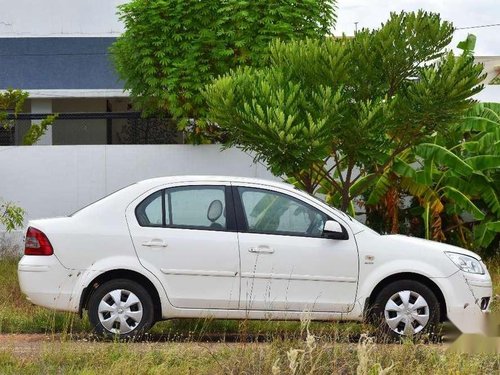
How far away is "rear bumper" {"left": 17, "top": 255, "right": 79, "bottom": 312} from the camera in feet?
32.4

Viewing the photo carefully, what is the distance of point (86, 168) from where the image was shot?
1645cm

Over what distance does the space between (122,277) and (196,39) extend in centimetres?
707

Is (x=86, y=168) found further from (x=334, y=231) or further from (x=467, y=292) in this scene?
(x=467, y=292)

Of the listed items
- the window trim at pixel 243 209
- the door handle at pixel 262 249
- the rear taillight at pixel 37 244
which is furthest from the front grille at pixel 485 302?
the rear taillight at pixel 37 244

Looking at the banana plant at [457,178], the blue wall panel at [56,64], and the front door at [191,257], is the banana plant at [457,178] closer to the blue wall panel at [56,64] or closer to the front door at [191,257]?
the front door at [191,257]

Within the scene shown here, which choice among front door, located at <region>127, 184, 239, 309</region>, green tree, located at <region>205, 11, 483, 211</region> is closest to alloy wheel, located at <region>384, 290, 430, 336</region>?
front door, located at <region>127, 184, 239, 309</region>

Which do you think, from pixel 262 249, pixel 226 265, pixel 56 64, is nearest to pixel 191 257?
pixel 226 265

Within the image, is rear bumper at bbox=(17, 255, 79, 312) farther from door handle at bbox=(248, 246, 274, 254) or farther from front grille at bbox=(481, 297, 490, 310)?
front grille at bbox=(481, 297, 490, 310)

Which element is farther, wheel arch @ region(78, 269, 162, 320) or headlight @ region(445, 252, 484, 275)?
headlight @ region(445, 252, 484, 275)

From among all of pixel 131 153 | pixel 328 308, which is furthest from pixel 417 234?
pixel 328 308

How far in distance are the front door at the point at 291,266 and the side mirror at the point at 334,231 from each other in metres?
0.05

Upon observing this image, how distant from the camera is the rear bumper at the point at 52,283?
9875 millimetres

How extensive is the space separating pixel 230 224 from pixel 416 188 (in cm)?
583

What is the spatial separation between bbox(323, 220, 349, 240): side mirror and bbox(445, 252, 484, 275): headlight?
109 cm
